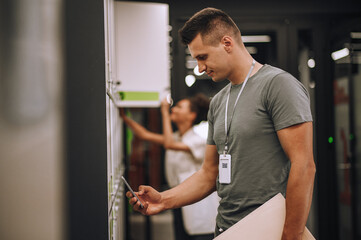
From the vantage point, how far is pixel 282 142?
1254 millimetres

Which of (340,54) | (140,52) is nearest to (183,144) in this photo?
(140,52)

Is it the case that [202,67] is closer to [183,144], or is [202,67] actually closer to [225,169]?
[225,169]

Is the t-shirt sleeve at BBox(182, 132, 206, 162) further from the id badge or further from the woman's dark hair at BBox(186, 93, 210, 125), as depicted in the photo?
the id badge

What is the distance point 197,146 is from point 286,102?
1.57 metres

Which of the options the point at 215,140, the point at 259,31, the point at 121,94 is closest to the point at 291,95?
the point at 215,140

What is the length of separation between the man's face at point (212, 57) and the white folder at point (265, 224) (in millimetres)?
540

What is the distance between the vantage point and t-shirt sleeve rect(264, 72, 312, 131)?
1208 millimetres

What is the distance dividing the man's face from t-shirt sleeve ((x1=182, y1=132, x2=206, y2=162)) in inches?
51.7

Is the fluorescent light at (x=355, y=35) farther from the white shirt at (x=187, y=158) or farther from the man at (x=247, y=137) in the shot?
the man at (x=247, y=137)

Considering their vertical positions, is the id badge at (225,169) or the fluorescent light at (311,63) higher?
the fluorescent light at (311,63)

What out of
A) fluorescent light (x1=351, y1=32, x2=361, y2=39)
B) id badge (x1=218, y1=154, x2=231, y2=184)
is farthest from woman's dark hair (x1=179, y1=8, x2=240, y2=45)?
fluorescent light (x1=351, y1=32, x2=361, y2=39)

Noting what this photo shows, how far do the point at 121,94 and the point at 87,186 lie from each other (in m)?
1.58

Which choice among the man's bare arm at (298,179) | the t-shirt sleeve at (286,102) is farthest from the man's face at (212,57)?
the man's bare arm at (298,179)

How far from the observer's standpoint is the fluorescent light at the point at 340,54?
3.36m
